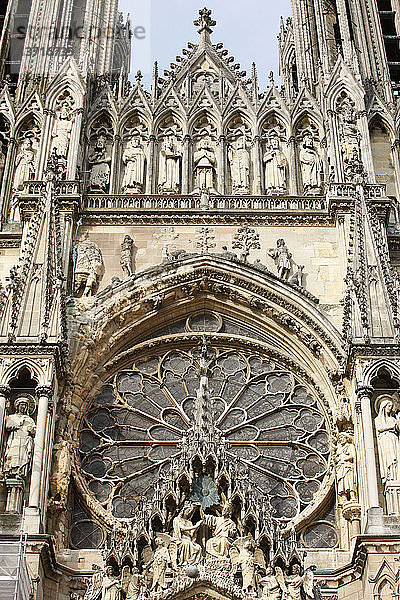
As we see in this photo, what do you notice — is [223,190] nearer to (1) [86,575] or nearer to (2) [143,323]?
(2) [143,323]

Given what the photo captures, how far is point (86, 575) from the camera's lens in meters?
Result: 14.7

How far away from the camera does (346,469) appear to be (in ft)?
50.2

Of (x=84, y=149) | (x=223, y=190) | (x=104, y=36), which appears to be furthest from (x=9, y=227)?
(x=104, y=36)

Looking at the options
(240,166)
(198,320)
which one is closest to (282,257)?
(198,320)

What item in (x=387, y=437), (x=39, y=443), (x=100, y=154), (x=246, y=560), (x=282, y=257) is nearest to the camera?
(x=246, y=560)

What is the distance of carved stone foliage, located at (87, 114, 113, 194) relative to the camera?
61.8ft

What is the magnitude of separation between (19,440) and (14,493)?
2.35 feet

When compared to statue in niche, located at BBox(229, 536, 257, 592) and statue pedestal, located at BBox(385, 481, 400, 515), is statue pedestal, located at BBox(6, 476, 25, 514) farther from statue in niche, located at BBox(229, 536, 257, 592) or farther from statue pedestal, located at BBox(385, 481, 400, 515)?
statue pedestal, located at BBox(385, 481, 400, 515)

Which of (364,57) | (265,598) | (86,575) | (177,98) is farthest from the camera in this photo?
(364,57)

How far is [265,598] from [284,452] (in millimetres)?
3034

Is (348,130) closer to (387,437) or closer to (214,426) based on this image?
(387,437)

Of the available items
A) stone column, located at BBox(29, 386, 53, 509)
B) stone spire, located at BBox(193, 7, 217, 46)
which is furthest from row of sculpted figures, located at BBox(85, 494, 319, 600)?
stone spire, located at BBox(193, 7, 217, 46)

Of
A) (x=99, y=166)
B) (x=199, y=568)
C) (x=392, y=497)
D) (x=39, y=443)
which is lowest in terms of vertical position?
(x=199, y=568)

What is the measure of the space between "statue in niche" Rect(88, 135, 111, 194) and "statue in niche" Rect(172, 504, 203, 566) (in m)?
6.21
